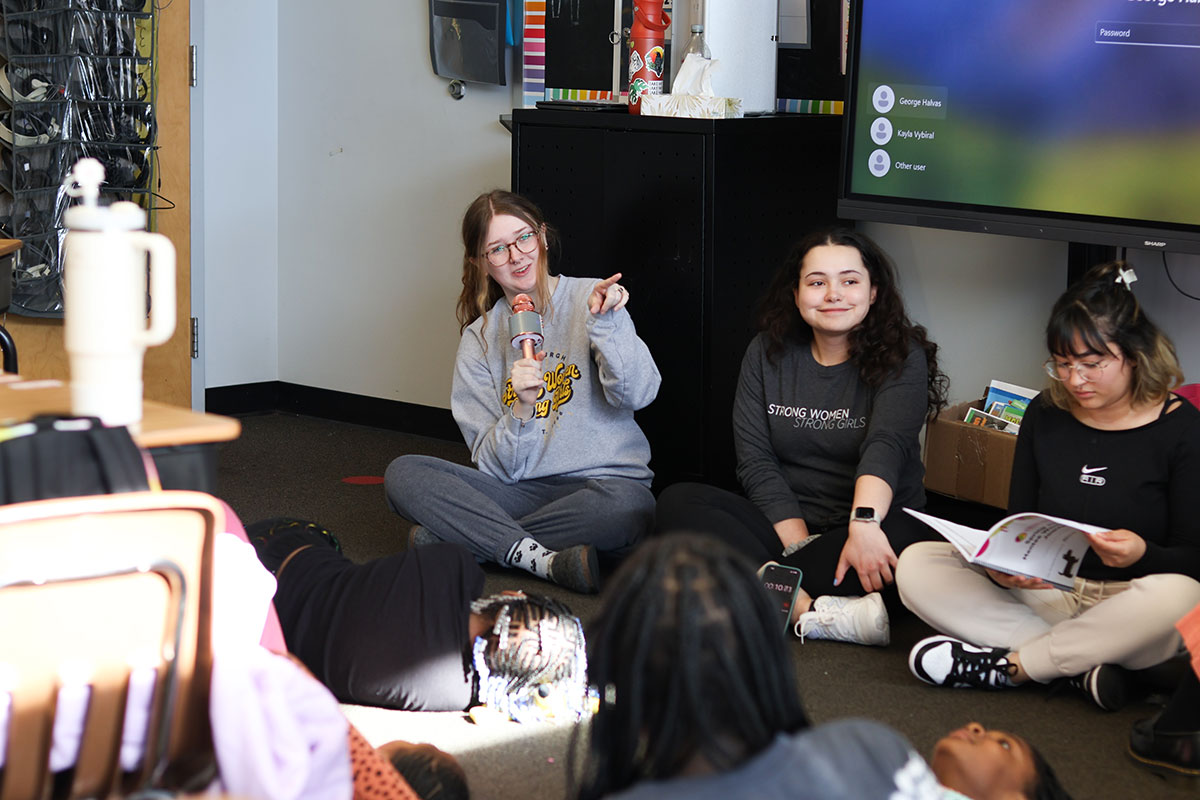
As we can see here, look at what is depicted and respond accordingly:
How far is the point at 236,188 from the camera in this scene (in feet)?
15.5

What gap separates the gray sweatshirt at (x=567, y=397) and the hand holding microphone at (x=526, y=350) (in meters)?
0.14

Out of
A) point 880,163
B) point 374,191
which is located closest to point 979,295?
point 880,163

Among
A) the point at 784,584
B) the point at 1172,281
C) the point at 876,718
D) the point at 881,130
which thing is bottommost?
the point at 876,718

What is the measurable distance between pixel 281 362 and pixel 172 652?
A: 12.6ft

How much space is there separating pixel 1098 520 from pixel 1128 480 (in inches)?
3.6

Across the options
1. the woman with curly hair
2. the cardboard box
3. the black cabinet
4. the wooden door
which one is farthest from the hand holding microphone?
the wooden door

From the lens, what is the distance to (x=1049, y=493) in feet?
7.78

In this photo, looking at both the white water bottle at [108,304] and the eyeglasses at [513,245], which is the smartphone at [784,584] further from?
the white water bottle at [108,304]

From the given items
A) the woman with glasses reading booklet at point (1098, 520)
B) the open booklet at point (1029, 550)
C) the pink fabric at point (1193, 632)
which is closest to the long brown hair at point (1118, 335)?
the woman with glasses reading booklet at point (1098, 520)

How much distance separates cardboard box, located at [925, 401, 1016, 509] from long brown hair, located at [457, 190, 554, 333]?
1005mm

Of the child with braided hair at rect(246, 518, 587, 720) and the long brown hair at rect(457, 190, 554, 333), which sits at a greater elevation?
the long brown hair at rect(457, 190, 554, 333)

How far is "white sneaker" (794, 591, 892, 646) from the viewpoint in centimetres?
254

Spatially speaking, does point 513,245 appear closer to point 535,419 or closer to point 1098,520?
point 535,419

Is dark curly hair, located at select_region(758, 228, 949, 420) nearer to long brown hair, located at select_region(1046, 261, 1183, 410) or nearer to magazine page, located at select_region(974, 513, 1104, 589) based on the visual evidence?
long brown hair, located at select_region(1046, 261, 1183, 410)
